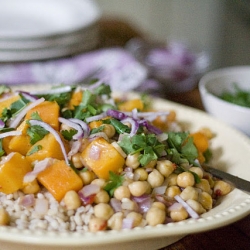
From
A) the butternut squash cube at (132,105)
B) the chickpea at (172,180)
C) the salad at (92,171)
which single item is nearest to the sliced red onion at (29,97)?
the salad at (92,171)

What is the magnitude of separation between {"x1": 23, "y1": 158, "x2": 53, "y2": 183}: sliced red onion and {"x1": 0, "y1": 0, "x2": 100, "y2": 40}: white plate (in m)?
1.96

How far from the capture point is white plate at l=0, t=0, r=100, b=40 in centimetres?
354

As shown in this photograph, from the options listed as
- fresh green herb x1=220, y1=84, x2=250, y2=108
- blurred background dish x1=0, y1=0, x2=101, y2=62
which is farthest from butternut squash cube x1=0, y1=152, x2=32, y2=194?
blurred background dish x1=0, y1=0, x2=101, y2=62

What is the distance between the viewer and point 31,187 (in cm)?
146

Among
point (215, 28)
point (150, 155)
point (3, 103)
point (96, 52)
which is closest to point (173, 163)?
point (150, 155)

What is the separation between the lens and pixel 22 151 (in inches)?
62.8

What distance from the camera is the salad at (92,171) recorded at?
1.42 metres

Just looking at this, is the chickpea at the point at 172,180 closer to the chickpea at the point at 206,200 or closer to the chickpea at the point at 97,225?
the chickpea at the point at 206,200

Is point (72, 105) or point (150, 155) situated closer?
point (150, 155)

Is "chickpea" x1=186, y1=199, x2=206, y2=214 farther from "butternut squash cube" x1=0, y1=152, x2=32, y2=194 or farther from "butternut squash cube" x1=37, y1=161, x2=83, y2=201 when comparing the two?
"butternut squash cube" x1=0, y1=152, x2=32, y2=194

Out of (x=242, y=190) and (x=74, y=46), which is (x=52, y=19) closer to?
(x=74, y=46)

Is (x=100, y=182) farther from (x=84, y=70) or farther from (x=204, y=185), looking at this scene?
(x=84, y=70)

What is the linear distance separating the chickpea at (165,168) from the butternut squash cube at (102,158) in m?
0.13

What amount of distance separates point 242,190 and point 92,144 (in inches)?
21.3
